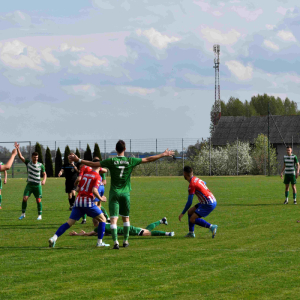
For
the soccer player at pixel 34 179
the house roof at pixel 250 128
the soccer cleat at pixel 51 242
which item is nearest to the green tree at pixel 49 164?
the house roof at pixel 250 128

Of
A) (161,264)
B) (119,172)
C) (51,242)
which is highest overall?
(119,172)

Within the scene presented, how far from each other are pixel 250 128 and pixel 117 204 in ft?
189

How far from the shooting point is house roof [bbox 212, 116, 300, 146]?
62906 millimetres

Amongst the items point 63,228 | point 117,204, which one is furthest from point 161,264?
point 63,228

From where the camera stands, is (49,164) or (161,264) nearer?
(161,264)

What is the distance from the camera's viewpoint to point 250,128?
65625mm

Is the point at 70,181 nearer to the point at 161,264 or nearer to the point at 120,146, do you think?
the point at 120,146

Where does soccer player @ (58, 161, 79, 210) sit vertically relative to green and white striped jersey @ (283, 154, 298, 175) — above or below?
below

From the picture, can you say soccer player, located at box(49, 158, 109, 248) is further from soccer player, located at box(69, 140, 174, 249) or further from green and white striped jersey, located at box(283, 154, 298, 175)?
green and white striped jersey, located at box(283, 154, 298, 175)

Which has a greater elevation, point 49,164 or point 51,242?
point 49,164

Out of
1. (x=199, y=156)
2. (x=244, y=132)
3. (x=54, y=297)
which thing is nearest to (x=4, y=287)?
(x=54, y=297)

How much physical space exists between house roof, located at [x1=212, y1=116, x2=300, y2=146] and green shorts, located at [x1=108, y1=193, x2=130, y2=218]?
175ft

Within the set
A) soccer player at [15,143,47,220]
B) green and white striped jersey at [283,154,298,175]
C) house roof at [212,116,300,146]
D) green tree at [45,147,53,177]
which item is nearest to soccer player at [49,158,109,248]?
soccer player at [15,143,47,220]

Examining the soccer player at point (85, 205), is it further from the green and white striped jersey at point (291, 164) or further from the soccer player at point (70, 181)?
the green and white striped jersey at point (291, 164)
